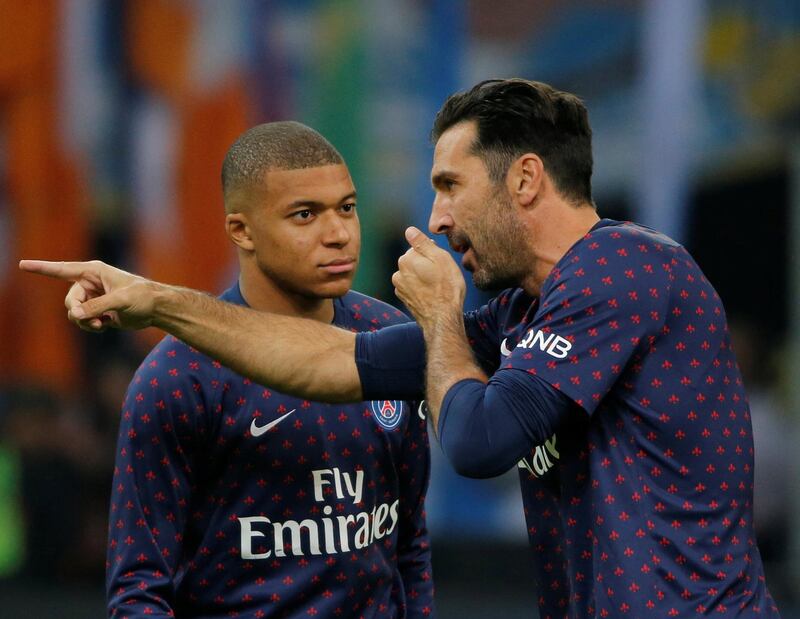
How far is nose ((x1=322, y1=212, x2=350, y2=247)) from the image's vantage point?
11.0 ft

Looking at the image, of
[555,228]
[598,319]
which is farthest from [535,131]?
[598,319]

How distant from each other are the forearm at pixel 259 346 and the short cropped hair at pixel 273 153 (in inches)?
14.6

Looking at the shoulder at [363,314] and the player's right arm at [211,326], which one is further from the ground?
the shoulder at [363,314]

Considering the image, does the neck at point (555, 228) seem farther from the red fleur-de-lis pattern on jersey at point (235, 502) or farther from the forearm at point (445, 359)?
the red fleur-de-lis pattern on jersey at point (235, 502)

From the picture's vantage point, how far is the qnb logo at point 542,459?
3086 mm

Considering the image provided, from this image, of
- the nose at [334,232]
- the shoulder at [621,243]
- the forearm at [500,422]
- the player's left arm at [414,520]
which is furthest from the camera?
the player's left arm at [414,520]

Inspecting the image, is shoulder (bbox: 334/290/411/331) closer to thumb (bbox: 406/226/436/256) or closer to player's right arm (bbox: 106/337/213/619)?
thumb (bbox: 406/226/436/256)

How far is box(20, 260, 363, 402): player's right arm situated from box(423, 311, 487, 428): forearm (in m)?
0.23

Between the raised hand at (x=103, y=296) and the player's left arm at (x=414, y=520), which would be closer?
the raised hand at (x=103, y=296)

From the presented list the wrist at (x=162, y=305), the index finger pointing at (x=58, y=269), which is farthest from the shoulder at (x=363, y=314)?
the index finger pointing at (x=58, y=269)


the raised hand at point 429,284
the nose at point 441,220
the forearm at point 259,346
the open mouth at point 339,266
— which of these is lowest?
the forearm at point 259,346

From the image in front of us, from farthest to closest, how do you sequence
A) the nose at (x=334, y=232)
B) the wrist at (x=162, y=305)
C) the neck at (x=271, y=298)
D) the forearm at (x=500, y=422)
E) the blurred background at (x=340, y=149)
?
the blurred background at (x=340, y=149), the neck at (x=271, y=298), the nose at (x=334, y=232), the wrist at (x=162, y=305), the forearm at (x=500, y=422)

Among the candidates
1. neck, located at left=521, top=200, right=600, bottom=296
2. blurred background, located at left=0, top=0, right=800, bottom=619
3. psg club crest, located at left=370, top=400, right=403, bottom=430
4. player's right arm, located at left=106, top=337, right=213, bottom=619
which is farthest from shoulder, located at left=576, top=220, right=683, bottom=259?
blurred background, located at left=0, top=0, right=800, bottom=619

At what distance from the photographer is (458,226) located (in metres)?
3.23
